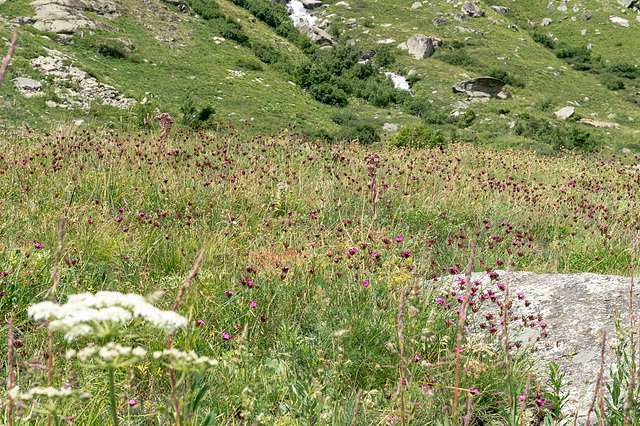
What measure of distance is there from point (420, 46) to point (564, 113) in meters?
16.5

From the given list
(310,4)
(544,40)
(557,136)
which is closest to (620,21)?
(544,40)

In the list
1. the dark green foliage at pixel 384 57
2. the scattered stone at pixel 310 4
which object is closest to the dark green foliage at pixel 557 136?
the dark green foliage at pixel 384 57

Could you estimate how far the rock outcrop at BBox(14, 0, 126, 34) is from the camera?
66.9 ft

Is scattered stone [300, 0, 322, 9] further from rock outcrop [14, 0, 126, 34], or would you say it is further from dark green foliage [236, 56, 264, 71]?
rock outcrop [14, 0, 126, 34]

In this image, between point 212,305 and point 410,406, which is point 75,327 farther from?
point 212,305

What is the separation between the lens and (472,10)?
50.4 metres

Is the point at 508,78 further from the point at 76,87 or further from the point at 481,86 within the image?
the point at 76,87

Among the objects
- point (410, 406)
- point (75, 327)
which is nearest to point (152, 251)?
point (410, 406)

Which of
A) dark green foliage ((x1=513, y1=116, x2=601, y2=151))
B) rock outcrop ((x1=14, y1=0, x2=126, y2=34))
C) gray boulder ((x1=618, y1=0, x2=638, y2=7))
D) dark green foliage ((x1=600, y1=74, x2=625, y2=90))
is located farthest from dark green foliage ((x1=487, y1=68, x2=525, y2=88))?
gray boulder ((x1=618, y1=0, x2=638, y2=7))

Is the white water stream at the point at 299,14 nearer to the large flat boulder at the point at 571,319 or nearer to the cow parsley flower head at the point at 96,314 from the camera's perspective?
the large flat boulder at the point at 571,319

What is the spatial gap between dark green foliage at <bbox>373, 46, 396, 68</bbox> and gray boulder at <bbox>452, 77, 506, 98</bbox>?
26.7 feet

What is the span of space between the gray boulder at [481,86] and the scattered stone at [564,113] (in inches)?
193

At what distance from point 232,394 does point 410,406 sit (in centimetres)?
94

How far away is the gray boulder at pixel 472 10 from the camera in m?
50.4
